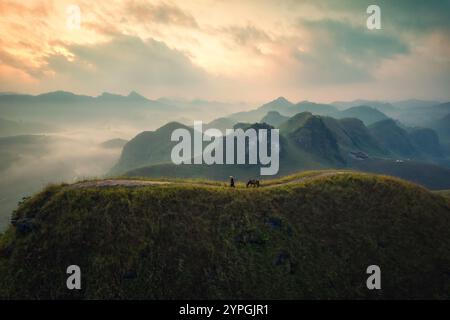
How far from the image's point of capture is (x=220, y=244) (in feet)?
135

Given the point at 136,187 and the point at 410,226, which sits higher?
the point at 136,187

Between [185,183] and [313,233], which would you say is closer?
[313,233]

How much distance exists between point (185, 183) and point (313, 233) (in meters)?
20.3

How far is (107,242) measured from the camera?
127 feet

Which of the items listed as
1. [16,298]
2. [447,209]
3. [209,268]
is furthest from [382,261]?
[16,298]

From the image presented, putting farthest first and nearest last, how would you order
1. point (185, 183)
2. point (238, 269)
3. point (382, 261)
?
point (185, 183), point (382, 261), point (238, 269)

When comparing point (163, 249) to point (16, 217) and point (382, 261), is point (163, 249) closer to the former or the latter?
point (16, 217)

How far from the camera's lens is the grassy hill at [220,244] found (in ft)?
120

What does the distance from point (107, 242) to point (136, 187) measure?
9.36 m

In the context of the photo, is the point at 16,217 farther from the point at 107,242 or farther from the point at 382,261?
the point at 382,261

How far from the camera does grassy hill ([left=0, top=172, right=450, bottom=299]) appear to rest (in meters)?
36.5

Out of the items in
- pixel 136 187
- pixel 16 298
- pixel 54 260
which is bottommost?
pixel 16 298

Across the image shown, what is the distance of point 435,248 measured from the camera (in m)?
44.6

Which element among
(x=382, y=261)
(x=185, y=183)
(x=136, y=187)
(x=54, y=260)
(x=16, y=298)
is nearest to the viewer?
(x=16, y=298)
